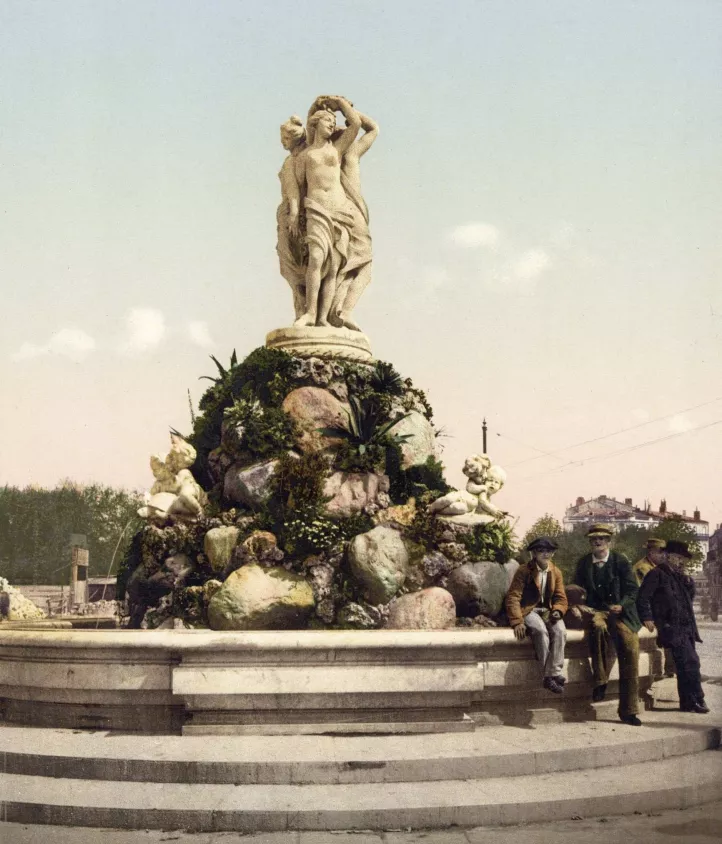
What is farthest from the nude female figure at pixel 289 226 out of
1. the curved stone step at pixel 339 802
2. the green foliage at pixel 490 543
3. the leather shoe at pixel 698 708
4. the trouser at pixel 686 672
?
the curved stone step at pixel 339 802

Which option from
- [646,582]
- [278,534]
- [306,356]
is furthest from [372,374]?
[646,582]

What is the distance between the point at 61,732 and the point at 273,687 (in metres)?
1.79

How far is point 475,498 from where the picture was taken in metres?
11.7

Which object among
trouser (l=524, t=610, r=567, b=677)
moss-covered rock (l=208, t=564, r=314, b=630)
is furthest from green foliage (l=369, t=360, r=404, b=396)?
trouser (l=524, t=610, r=567, b=677)

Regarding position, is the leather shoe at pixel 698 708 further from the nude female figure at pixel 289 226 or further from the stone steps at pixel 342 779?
the nude female figure at pixel 289 226

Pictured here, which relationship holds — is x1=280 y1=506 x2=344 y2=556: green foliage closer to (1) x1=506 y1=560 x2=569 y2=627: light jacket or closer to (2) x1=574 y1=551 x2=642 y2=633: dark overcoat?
(1) x1=506 y1=560 x2=569 y2=627: light jacket

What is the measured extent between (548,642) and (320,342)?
18.4 feet

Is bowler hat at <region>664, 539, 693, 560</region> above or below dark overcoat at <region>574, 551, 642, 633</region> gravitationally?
above

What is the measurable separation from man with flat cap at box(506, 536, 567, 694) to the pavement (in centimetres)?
202

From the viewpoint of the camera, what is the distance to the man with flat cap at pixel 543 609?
8.39 metres

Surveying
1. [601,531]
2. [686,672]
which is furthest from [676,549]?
[601,531]

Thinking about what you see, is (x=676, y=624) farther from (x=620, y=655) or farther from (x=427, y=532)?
(x=427, y=532)

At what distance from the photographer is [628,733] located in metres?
8.09

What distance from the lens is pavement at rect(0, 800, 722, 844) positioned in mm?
6031
